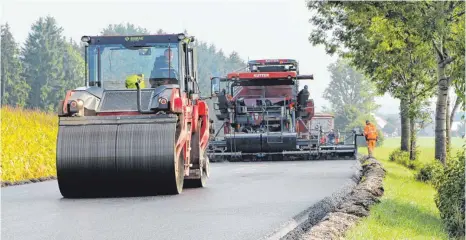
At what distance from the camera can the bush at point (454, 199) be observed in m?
11.0

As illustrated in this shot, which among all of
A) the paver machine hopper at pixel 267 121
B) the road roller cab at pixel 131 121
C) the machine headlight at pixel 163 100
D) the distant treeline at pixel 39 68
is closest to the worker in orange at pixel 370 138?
the paver machine hopper at pixel 267 121

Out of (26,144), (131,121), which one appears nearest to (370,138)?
(26,144)

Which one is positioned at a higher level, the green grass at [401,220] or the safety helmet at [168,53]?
the safety helmet at [168,53]

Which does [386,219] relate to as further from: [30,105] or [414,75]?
[30,105]

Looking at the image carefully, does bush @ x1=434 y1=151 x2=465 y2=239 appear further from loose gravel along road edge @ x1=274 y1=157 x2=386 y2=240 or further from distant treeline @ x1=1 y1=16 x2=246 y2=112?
distant treeline @ x1=1 y1=16 x2=246 y2=112

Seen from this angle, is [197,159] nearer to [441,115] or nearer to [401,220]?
[401,220]

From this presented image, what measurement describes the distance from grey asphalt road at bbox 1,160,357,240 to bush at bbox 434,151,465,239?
6.38 feet

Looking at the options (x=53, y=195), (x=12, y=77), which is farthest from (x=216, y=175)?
(x=12, y=77)

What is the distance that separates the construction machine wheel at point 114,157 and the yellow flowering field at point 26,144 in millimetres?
7132

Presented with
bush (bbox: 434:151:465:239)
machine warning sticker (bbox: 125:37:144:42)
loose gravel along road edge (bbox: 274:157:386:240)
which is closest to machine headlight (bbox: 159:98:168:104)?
machine warning sticker (bbox: 125:37:144:42)

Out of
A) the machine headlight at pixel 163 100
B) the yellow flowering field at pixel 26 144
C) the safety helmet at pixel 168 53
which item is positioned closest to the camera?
the machine headlight at pixel 163 100

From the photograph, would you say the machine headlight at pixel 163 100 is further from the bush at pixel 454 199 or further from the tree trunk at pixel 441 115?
the tree trunk at pixel 441 115

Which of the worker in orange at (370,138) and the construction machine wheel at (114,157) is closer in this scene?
the construction machine wheel at (114,157)

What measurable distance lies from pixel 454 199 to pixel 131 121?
533 cm
